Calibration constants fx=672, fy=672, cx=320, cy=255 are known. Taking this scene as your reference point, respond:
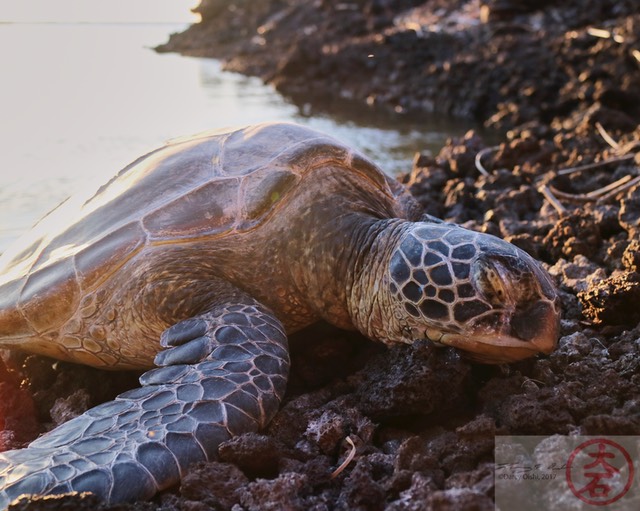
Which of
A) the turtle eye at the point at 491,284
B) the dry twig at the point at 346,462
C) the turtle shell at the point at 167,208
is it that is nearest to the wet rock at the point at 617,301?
the turtle eye at the point at 491,284

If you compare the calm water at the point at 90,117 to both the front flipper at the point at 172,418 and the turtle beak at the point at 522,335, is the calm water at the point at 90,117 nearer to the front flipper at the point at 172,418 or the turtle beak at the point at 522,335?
the front flipper at the point at 172,418

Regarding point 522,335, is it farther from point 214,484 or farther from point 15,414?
point 15,414

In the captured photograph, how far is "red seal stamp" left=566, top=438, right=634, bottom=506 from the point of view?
1607mm

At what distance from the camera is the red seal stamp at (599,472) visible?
5.27ft

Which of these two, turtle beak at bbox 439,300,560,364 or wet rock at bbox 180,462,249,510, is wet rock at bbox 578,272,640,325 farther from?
wet rock at bbox 180,462,249,510

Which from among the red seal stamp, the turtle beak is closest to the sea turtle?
the turtle beak

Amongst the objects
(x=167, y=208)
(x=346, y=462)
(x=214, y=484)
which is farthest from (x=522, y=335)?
(x=167, y=208)

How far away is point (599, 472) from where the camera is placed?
1.67 meters

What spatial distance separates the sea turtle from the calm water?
2.59 feet

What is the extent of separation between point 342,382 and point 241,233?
2.37 feet

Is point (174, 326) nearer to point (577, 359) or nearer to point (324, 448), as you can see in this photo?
point (324, 448)

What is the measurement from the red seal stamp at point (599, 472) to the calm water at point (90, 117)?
2.62 meters

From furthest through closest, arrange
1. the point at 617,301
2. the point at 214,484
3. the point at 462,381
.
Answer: the point at 617,301
the point at 462,381
the point at 214,484

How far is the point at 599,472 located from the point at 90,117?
28.0 feet
